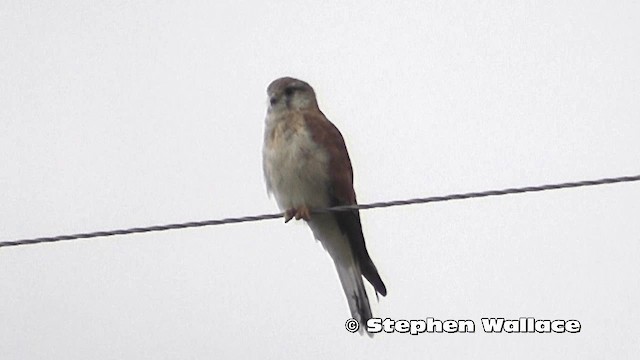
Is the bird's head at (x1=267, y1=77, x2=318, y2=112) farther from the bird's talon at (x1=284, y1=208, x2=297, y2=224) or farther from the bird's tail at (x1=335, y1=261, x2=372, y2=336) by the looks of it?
the bird's tail at (x1=335, y1=261, x2=372, y2=336)

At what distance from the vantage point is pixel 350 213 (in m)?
6.37

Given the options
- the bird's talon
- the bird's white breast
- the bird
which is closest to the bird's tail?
the bird

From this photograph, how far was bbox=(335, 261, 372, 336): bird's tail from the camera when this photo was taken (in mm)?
Answer: 6402

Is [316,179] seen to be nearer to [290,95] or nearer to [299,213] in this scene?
[299,213]

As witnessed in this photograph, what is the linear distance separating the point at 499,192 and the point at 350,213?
2127 millimetres

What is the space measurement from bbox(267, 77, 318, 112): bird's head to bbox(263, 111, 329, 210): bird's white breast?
25 centimetres

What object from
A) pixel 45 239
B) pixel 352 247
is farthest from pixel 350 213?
pixel 45 239

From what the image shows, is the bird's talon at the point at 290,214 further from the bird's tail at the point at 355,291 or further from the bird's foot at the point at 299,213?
the bird's tail at the point at 355,291

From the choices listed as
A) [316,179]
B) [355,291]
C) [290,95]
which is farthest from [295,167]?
[355,291]

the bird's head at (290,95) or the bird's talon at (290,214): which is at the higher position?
the bird's head at (290,95)

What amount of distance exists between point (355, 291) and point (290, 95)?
111 centimetres

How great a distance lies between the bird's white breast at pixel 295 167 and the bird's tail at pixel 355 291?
445 millimetres

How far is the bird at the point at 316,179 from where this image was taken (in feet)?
20.3

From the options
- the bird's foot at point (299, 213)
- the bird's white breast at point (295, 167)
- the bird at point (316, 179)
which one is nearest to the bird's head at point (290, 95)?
the bird at point (316, 179)
